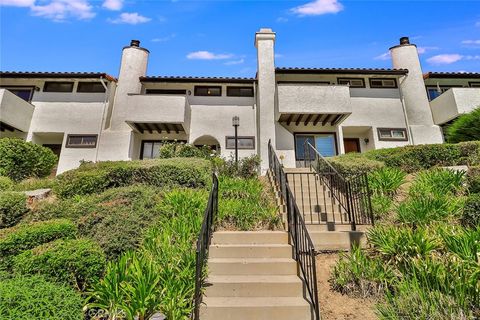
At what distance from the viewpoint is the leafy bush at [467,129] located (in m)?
10.8

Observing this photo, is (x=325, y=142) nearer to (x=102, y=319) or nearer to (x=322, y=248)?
(x=322, y=248)

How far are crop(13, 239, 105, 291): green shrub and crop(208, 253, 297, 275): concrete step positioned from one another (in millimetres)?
1832

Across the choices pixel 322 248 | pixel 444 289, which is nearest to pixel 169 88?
pixel 322 248

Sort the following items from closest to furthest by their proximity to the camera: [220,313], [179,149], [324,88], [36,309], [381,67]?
[36,309] < [220,313] < [179,149] < [324,88] < [381,67]

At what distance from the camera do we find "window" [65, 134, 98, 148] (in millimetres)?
13555

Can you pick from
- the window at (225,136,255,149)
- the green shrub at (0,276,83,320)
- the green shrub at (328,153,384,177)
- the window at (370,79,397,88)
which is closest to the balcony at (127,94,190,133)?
the window at (225,136,255,149)

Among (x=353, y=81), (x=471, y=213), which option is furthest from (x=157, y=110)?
(x=471, y=213)

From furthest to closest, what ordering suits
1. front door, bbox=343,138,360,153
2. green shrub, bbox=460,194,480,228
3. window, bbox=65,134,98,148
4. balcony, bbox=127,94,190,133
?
front door, bbox=343,138,360,153, window, bbox=65,134,98,148, balcony, bbox=127,94,190,133, green shrub, bbox=460,194,480,228

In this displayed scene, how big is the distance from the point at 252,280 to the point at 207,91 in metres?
12.7

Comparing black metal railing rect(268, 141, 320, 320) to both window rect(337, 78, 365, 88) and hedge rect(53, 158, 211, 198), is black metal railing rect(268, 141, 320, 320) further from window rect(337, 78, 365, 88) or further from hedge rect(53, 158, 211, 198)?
window rect(337, 78, 365, 88)

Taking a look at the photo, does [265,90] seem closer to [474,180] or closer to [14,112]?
[474,180]

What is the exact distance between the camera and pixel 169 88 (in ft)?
49.6

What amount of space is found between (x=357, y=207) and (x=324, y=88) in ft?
28.2

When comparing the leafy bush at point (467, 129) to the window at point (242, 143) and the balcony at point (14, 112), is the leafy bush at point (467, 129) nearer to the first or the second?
the window at point (242, 143)
